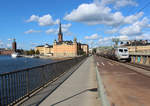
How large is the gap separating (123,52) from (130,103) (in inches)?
1178

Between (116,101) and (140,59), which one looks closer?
(116,101)

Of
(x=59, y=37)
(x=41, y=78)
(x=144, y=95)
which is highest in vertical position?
(x=59, y=37)

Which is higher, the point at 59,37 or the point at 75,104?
the point at 59,37

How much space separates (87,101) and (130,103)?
154 cm

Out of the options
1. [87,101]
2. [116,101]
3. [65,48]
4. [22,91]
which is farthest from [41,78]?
[65,48]

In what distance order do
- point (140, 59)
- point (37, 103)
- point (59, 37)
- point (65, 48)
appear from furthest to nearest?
point (59, 37)
point (65, 48)
point (140, 59)
point (37, 103)

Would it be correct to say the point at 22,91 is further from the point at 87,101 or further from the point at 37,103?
the point at 87,101

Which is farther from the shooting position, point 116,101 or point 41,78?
point 41,78

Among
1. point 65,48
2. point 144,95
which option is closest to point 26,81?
point 144,95

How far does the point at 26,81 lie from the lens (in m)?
6.77

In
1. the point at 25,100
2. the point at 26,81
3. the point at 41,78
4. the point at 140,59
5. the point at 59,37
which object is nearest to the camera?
the point at 25,100

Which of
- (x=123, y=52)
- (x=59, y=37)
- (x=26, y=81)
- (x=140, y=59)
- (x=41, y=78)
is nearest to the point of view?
(x=26, y=81)

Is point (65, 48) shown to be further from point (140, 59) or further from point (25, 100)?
point (25, 100)

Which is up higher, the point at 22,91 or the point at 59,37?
the point at 59,37
